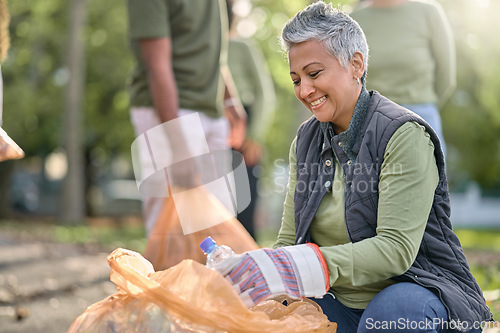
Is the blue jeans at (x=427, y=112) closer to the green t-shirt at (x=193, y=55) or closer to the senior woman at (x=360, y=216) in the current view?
the green t-shirt at (x=193, y=55)

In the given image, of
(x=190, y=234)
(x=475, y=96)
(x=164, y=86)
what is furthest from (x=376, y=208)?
(x=475, y=96)

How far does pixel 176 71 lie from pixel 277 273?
2.31 m

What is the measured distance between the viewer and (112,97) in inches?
691

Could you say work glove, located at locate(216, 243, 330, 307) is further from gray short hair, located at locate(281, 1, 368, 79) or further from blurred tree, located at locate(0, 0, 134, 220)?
blurred tree, located at locate(0, 0, 134, 220)

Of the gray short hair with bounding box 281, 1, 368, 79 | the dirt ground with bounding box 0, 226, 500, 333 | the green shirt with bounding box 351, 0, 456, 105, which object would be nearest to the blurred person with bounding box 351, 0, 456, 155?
the green shirt with bounding box 351, 0, 456, 105

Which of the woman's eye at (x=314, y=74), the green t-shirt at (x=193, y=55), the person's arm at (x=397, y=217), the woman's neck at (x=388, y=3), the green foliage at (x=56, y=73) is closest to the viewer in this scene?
the person's arm at (x=397, y=217)

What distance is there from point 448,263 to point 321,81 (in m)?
0.77

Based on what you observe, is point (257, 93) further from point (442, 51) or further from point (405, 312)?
point (405, 312)

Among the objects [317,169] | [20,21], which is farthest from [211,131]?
[20,21]

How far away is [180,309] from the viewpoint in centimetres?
202

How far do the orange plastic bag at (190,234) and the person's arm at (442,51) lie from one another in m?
1.76

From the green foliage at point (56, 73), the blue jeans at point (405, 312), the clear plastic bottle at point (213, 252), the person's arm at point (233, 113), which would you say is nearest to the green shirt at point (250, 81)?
the person's arm at point (233, 113)

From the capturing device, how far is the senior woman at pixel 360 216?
6.77 feet

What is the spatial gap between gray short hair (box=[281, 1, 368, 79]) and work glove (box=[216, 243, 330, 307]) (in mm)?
711
